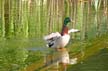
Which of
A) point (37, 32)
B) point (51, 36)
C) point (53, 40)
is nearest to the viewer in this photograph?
point (51, 36)

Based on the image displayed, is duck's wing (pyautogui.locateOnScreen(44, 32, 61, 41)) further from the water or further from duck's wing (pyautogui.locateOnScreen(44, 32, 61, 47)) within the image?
the water

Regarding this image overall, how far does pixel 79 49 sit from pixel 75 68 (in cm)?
216

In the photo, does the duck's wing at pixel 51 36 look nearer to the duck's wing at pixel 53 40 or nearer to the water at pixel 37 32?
the duck's wing at pixel 53 40

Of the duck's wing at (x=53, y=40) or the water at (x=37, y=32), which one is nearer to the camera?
the water at (x=37, y=32)

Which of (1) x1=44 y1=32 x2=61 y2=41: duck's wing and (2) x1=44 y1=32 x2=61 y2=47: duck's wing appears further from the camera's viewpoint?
(2) x1=44 y1=32 x2=61 y2=47: duck's wing

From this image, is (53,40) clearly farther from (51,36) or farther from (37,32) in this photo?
(37,32)

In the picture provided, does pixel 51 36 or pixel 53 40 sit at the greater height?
pixel 51 36

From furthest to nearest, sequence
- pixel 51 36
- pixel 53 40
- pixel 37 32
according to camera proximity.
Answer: pixel 37 32
pixel 53 40
pixel 51 36

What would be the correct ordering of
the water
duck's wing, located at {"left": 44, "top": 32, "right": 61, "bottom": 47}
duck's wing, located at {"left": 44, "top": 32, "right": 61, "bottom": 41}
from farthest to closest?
duck's wing, located at {"left": 44, "top": 32, "right": 61, "bottom": 47} < duck's wing, located at {"left": 44, "top": 32, "right": 61, "bottom": 41} < the water

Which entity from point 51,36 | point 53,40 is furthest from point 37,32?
point 51,36

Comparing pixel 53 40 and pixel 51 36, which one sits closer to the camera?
pixel 51 36

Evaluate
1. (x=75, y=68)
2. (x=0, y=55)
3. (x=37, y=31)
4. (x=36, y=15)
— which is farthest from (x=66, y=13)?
(x=75, y=68)

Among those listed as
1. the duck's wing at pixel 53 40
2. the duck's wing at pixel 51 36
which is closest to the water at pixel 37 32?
the duck's wing at pixel 53 40

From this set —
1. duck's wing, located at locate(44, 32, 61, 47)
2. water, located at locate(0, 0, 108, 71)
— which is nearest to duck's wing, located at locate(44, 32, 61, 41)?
duck's wing, located at locate(44, 32, 61, 47)
